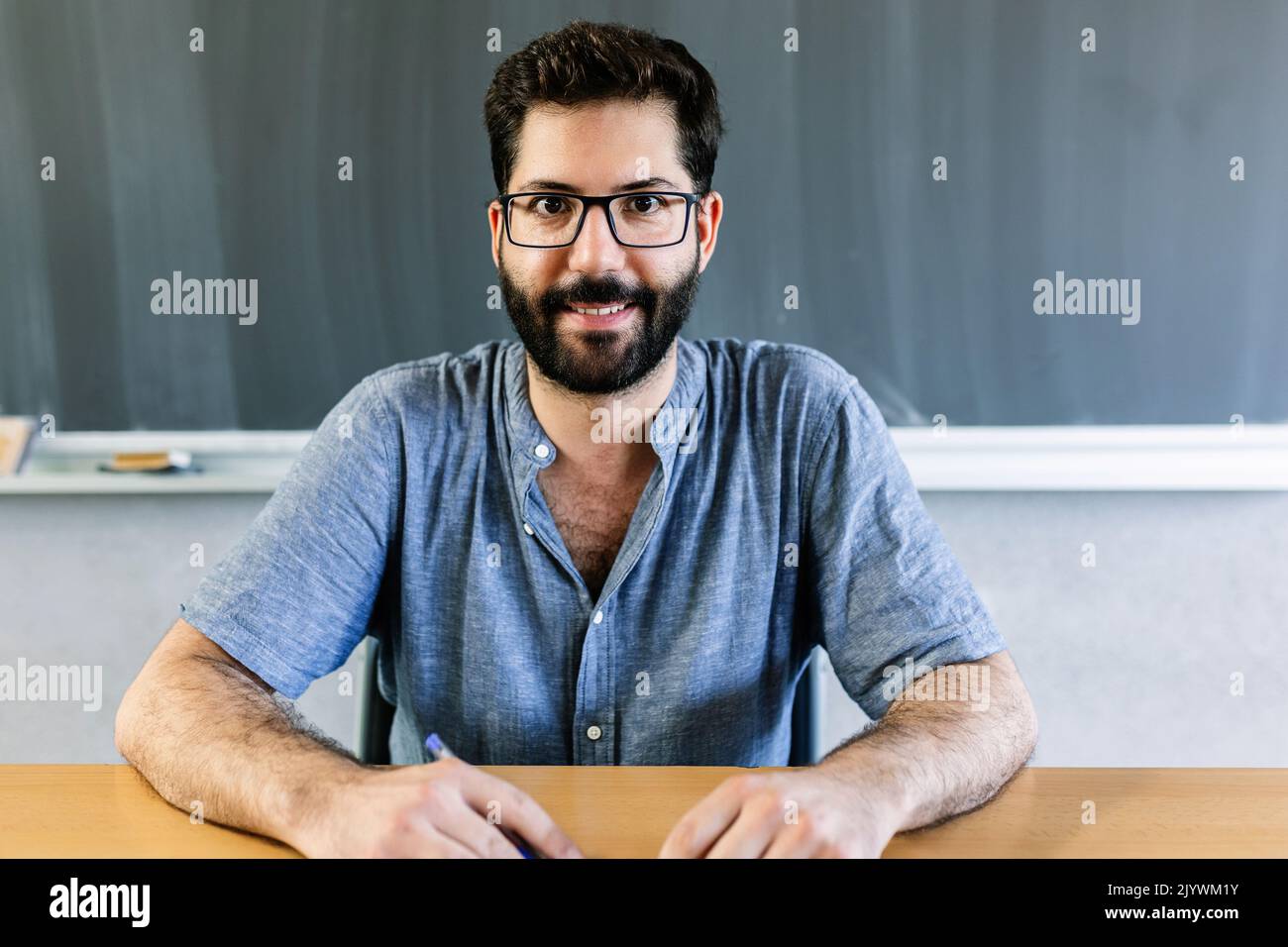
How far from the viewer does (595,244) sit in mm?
1185

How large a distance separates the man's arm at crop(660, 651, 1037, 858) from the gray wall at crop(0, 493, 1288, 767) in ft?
2.53

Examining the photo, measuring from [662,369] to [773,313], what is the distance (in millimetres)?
501

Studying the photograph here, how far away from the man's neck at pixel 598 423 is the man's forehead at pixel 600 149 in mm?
222

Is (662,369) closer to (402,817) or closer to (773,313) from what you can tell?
(773,313)

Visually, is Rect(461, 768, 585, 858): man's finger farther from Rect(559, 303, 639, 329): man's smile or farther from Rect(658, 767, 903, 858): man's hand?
Rect(559, 303, 639, 329): man's smile

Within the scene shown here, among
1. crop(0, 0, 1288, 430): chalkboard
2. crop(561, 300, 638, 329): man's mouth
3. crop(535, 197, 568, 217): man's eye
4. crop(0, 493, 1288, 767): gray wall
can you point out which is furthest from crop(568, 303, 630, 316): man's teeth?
crop(0, 493, 1288, 767): gray wall

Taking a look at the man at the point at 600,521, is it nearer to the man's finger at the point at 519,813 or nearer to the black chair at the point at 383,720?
the black chair at the point at 383,720

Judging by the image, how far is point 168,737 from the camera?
3.06ft

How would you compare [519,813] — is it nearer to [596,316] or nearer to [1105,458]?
[596,316]

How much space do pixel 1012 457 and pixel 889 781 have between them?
1.01 metres

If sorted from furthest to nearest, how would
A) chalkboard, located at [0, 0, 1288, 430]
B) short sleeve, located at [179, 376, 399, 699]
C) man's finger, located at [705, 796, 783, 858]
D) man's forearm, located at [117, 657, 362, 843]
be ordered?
chalkboard, located at [0, 0, 1288, 430], short sleeve, located at [179, 376, 399, 699], man's forearm, located at [117, 657, 362, 843], man's finger, located at [705, 796, 783, 858]

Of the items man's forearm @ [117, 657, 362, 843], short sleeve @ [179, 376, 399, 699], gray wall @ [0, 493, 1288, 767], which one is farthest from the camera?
gray wall @ [0, 493, 1288, 767]

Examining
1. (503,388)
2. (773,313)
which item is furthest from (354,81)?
(773,313)

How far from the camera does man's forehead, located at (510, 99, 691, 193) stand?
3.86ft
